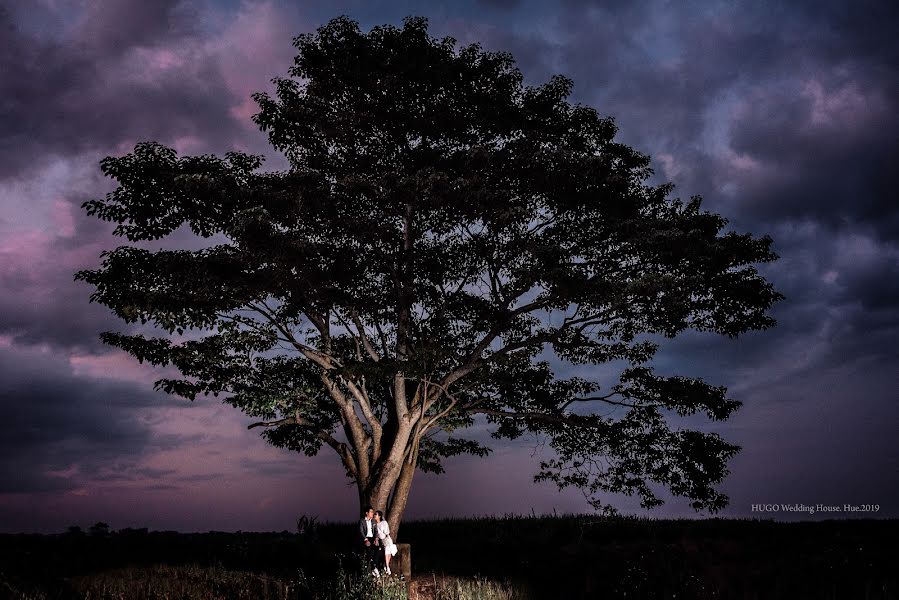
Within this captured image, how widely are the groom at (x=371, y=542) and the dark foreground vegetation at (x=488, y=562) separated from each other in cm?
62

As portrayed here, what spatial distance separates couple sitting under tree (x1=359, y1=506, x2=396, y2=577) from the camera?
532 inches

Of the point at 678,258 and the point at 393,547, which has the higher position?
the point at 678,258

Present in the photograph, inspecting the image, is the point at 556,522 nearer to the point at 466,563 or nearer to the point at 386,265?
the point at 466,563

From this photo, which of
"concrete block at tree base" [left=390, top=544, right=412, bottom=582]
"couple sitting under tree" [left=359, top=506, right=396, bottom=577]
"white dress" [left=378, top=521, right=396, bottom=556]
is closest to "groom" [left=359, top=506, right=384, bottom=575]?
"couple sitting under tree" [left=359, top=506, right=396, bottom=577]

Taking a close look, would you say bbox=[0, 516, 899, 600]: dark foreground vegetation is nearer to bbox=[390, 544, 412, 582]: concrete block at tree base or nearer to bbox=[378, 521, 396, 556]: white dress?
bbox=[390, 544, 412, 582]: concrete block at tree base

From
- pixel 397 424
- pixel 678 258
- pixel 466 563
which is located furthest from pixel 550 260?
pixel 466 563

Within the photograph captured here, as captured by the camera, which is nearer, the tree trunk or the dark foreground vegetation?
the dark foreground vegetation

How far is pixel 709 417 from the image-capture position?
17781 millimetres

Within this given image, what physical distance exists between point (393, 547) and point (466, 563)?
5710mm

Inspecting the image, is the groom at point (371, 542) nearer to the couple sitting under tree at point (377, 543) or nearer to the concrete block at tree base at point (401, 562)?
the couple sitting under tree at point (377, 543)

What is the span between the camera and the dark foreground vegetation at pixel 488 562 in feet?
26.9

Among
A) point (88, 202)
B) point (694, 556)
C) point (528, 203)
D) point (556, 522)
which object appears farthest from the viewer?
point (556, 522)

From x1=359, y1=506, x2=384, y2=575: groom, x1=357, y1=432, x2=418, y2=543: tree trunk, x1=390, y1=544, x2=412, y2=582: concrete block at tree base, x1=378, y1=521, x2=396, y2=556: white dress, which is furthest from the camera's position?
x1=357, y1=432, x2=418, y2=543: tree trunk

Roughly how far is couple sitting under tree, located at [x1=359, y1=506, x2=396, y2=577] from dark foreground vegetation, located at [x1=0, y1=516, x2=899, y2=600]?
669 mm
